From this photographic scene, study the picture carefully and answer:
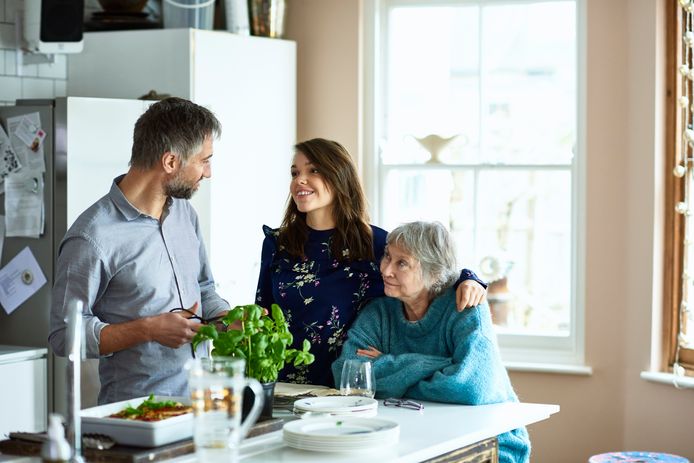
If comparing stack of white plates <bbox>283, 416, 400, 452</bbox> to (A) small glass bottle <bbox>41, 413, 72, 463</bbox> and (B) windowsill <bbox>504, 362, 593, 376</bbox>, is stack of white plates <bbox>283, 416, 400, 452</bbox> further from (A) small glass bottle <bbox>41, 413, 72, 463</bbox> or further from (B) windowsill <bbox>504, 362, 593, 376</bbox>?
(B) windowsill <bbox>504, 362, 593, 376</bbox>

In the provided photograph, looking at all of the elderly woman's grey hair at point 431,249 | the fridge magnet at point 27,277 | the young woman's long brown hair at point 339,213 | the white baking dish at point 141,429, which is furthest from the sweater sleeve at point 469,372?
the fridge magnet at point 27,277

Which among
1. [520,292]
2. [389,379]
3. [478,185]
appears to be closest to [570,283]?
[520,292]

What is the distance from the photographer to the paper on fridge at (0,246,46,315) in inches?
168

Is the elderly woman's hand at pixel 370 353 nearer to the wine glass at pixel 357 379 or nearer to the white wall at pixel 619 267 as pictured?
the wine glass at pixel 357 379

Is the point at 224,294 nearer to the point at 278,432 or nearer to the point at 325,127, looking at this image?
the point at 325,127

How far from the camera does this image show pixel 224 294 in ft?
15.4

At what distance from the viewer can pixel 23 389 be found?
13.5ft

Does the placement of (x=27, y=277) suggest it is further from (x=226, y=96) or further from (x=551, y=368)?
(x=551, y=368)

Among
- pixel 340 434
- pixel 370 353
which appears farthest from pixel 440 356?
pixel 340 434

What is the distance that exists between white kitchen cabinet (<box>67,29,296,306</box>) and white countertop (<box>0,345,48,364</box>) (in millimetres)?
854

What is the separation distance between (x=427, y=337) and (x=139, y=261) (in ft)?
2.81

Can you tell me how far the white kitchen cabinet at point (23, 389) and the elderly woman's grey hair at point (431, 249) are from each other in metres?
1.83

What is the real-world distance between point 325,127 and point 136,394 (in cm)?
246

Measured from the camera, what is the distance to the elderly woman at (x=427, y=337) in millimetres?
2875
